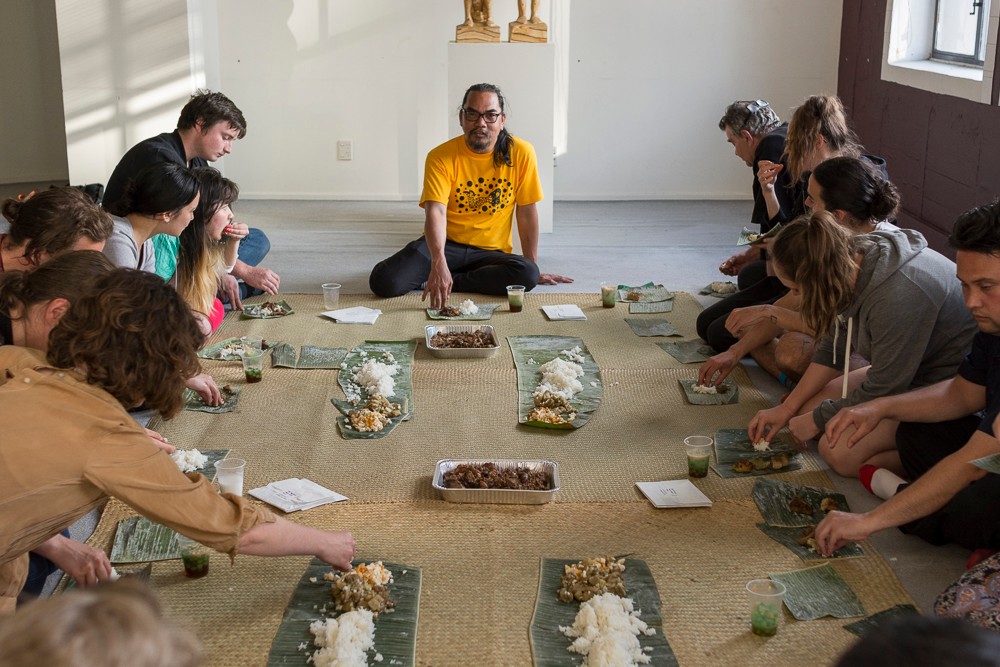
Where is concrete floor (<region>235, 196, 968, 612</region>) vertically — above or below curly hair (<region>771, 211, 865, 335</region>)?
below

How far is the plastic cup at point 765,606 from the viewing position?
229 cm

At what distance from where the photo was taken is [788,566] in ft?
8.64

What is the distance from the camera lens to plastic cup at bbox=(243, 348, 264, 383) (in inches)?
153

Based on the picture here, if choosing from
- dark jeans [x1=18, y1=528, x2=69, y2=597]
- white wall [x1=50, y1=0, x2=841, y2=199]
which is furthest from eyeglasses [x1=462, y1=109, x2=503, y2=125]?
dark jeans [x1=18, y1=528, x2=69, y2=597]

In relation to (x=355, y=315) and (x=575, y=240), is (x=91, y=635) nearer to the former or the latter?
(x=355, y=315)

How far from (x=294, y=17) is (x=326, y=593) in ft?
20.1

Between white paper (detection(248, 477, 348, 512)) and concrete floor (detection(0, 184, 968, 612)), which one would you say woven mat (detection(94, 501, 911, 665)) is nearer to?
white paper (detection(248, 477, 348, 512))

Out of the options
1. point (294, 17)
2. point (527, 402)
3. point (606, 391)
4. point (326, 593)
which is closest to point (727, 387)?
point (606, 391)

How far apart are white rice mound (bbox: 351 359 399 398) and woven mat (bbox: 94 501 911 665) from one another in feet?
2.95

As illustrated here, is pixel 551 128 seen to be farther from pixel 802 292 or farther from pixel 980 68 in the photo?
pixel 802 292

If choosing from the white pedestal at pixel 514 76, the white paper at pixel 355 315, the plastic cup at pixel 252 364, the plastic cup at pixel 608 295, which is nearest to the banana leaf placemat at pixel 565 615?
the plastic cup at pixel 252 364

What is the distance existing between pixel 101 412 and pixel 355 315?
2.89m

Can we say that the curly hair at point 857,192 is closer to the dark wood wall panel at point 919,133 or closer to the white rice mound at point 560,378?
the white rice mound at point 560,378

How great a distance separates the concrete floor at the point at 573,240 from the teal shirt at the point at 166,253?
4.04 ft
